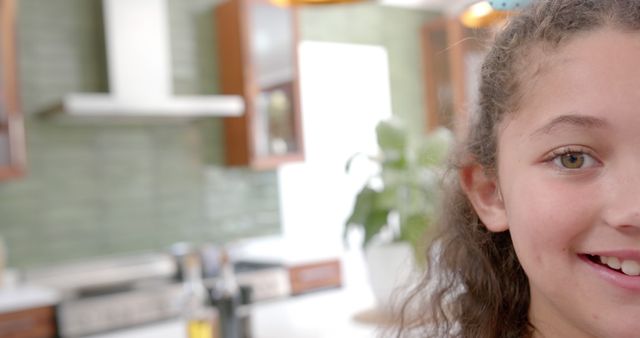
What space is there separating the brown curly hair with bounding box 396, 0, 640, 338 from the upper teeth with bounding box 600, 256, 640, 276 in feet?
0.61

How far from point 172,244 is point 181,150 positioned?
0.57 metres

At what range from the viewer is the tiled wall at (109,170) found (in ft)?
11.7

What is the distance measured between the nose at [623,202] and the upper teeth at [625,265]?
4cm

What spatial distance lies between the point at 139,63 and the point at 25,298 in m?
1.31

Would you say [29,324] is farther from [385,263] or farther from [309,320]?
[385,263]

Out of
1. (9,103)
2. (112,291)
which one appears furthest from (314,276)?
(9,103)

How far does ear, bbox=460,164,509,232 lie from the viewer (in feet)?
2.60

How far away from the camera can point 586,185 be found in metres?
0.64

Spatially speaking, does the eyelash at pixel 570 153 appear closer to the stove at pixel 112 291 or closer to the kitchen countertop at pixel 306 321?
the kitchen countertop at pixel 306 321

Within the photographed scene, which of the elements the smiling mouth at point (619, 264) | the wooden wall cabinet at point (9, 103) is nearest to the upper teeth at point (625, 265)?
the smiling mouth at point (619, 264)

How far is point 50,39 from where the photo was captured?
362 centimetres

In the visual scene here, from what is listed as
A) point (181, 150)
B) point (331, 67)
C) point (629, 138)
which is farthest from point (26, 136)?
point (629, 138)

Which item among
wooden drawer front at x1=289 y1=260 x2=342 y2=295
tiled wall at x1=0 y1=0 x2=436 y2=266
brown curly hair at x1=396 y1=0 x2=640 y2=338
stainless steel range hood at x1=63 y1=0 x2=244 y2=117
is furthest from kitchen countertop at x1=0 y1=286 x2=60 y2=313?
brown curly hair at x1=396 y1=0 x2=640 y2=338

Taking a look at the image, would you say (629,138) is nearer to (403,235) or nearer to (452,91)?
(403,235)
